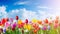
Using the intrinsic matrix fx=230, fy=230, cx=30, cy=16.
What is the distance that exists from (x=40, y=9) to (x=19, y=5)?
210 mm

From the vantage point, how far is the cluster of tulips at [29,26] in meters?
2.23

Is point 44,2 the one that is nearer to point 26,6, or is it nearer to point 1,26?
point 26,6

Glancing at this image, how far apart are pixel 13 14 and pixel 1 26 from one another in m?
0.17

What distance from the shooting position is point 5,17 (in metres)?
2.26

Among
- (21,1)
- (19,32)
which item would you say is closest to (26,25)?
(19,32)

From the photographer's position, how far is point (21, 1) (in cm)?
226

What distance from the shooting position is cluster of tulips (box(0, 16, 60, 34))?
7.33 feet

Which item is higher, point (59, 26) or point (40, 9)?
point (40, 9)

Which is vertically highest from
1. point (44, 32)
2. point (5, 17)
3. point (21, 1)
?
point (21, 1)

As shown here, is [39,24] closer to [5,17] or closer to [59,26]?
[59,26]

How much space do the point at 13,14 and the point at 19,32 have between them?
7.4 inches

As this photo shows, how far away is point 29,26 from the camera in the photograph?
2.25 metres

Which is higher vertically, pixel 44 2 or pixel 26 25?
pixel 44 2

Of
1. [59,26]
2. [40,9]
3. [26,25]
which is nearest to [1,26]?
[26,25]
